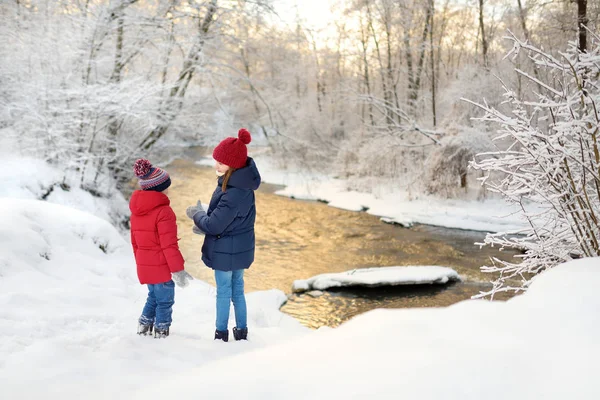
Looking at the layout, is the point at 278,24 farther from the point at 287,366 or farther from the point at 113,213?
the point at 287,366

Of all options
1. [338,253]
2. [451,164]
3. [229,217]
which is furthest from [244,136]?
[451,164]

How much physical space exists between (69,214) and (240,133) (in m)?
3.52

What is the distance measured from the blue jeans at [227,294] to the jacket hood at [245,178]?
720mm

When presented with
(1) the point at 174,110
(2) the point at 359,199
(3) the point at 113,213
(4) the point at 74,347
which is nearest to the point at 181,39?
(1) the point at 174,110

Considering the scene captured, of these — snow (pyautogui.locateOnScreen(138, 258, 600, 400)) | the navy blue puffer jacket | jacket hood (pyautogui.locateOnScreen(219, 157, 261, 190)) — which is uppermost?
jacket hood (pyautogui.locateOnScreen(219, 157, 261, 190))

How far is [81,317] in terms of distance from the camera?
11.7 ft

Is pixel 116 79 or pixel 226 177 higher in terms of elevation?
pixel 116 79

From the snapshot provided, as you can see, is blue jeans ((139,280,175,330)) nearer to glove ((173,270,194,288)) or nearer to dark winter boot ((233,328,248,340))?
glove ((173,270,194,288))

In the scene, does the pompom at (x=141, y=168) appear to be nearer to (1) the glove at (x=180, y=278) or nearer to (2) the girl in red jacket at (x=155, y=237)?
(2) the girl in red jacket at (x=155, y=237)

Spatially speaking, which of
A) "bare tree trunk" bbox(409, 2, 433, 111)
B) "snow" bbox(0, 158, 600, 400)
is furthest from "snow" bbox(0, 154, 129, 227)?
"bare tree trunk" bbox(409, 2, 433, 111)

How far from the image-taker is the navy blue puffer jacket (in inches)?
131

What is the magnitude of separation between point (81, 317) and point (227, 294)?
123 cm

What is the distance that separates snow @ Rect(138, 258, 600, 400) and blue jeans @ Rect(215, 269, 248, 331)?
4.64ft

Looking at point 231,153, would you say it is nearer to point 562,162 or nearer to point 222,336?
point 222,336
